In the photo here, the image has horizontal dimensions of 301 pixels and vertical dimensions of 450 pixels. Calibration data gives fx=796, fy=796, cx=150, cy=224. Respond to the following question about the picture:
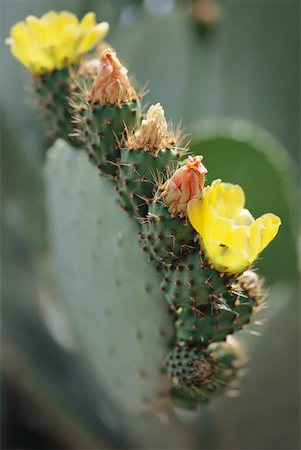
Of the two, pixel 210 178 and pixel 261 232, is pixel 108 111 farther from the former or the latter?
pixel 210 178

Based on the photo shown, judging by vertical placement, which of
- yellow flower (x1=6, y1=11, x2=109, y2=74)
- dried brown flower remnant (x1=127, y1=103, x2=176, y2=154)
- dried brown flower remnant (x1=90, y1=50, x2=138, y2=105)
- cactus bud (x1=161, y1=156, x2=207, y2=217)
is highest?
yellow flower (x1=6, y1=11, x2=109, y2=74)

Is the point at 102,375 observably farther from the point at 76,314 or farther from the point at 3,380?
the point at 3,380

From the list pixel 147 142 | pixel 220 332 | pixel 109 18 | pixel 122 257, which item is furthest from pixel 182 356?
pixel 109 18

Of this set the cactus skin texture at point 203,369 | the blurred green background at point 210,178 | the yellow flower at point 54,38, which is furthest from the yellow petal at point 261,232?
the blurred green background at point 210,178

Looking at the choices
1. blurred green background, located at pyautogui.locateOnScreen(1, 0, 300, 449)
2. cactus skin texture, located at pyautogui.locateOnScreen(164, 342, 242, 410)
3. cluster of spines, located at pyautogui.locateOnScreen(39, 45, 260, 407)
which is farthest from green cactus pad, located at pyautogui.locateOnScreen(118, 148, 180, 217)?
blurred green background, located at pyautogui.locateOnScreen(1, 0, 300, 449)

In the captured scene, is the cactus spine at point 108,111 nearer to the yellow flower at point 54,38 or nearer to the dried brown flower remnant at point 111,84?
the dried brown flower remnant at point 111,84

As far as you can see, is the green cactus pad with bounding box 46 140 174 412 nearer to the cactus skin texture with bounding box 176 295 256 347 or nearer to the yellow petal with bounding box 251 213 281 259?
the cactus skin texture with bounding box 176 295 256 347
